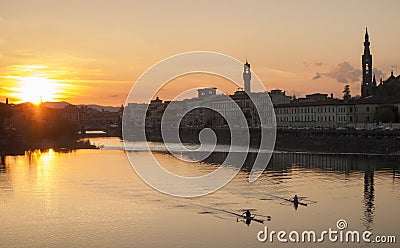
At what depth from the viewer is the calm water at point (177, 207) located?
23516 millimetres

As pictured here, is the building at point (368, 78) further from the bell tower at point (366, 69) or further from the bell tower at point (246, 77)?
the bell tower at point (246, 77)

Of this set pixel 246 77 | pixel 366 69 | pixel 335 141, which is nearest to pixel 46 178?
pixel 335 141

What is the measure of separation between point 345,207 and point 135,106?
154 meters

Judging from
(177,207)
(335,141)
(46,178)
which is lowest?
(177,207)

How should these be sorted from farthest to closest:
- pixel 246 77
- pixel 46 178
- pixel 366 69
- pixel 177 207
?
pixel 246 77 → pixel 366 69 → pixel 46 178 → pixel 177 207

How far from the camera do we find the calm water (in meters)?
23.5

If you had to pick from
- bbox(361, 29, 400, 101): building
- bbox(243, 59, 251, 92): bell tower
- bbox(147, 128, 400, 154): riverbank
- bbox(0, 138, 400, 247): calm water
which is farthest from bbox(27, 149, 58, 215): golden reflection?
bbox(243, 59, 251, 92): bell tower

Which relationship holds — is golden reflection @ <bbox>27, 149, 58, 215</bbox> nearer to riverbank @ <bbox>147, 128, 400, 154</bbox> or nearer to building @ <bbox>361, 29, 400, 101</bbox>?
riverbank @ <bbox>147, 128, 400, 154</bbox>

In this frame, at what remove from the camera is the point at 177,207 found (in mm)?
29203

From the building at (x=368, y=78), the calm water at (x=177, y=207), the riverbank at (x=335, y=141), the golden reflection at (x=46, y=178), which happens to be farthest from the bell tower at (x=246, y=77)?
the calm water at (x=177, y=207)

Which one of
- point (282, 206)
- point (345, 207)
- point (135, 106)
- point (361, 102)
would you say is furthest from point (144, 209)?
point (135, 106)

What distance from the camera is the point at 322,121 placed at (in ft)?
282

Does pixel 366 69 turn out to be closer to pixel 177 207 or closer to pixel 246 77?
pixel 246 77

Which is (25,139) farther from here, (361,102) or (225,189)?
(225,189)
